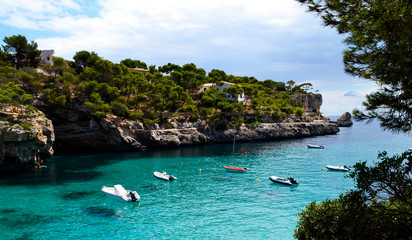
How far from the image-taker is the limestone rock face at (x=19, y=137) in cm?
3766

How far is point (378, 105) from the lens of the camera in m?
9.06

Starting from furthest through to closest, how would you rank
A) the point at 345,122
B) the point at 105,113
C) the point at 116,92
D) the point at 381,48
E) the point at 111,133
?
1. the point at 345,122
2. the point at 116,92
3. the point at 111,133
4. the point at 105,113
5. the point at 381,48

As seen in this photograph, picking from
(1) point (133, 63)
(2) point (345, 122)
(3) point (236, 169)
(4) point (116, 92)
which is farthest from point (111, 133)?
(2) point (345, 122)

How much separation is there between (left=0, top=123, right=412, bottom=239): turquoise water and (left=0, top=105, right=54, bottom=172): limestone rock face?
3395 millimetres

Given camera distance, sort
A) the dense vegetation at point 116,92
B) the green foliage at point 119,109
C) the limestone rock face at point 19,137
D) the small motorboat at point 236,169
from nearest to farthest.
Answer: the limestone rock face at point 19,137 < the small motorboat at point 236,169 < the dense vegetation at point 116,92 < the green foliage at point 119,109

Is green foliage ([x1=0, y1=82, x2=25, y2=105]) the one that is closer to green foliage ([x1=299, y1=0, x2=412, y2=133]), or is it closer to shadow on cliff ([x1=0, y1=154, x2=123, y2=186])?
shadow on cliff ([x1=0, y1=154, x2=123, y2=186])

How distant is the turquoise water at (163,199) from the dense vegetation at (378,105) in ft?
45.1

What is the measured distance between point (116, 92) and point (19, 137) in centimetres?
3102

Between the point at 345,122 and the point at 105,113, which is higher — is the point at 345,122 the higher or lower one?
the higher one

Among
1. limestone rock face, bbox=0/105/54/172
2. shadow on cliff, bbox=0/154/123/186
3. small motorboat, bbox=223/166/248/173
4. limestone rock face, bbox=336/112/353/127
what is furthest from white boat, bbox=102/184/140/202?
limestone rock face, bbox=336/112/353/127

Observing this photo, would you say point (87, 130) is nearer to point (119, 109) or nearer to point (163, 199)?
point (119, 109)

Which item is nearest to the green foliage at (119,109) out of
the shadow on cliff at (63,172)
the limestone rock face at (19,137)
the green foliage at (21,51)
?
the shadow on cliff at (63,172)

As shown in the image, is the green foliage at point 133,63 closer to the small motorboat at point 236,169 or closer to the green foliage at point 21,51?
the green foliage at point 21,51

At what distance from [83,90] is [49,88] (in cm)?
780
